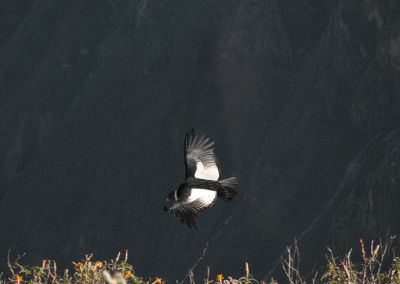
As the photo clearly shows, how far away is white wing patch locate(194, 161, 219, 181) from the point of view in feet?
29.0

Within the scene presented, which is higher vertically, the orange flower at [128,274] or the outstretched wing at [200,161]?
the outstretched wing at [200,161]

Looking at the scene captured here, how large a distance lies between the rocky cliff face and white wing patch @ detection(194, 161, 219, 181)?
38.7 meters

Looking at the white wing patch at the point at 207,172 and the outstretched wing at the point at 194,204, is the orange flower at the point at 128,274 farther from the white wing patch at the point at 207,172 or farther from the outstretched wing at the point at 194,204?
the white wing patch at the point at 207,172

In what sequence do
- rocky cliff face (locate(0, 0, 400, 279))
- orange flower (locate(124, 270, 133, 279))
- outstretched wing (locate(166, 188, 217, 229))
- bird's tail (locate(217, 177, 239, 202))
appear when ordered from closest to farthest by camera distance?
1. orange flower (locate(124, 270, 133, 279))
2. outstretched wing (locate(166, 188, 217, 229))
3. bird's tail (locate(217, 177, 239, 202))
4. rocky cliff face (locate(0, 0, 400, 279))

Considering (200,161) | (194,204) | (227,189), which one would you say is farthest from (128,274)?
(200,161)

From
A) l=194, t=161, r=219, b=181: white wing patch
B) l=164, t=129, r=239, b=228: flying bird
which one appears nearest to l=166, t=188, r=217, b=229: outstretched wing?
l=164, t=129, r=239, b=228: flying bird

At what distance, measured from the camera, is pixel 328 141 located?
183 ft

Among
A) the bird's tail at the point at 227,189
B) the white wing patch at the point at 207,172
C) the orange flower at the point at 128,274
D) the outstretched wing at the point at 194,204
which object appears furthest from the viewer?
the white wing patch at the point at 207,172

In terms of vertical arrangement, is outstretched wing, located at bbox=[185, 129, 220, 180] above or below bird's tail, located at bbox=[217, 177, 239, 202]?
above

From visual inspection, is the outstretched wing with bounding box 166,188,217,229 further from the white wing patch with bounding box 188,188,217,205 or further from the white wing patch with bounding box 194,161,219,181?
the white wing patch with bounding box 194,161,219,181

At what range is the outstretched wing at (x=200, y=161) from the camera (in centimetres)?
888

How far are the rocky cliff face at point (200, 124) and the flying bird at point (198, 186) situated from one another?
38652 millimetres

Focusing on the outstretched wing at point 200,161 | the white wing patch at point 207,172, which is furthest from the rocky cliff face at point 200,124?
the white wing patch at point 207,172

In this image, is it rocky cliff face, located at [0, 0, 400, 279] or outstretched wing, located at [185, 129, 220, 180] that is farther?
rocky cliff face, located at [0, 0, 400, 279]
